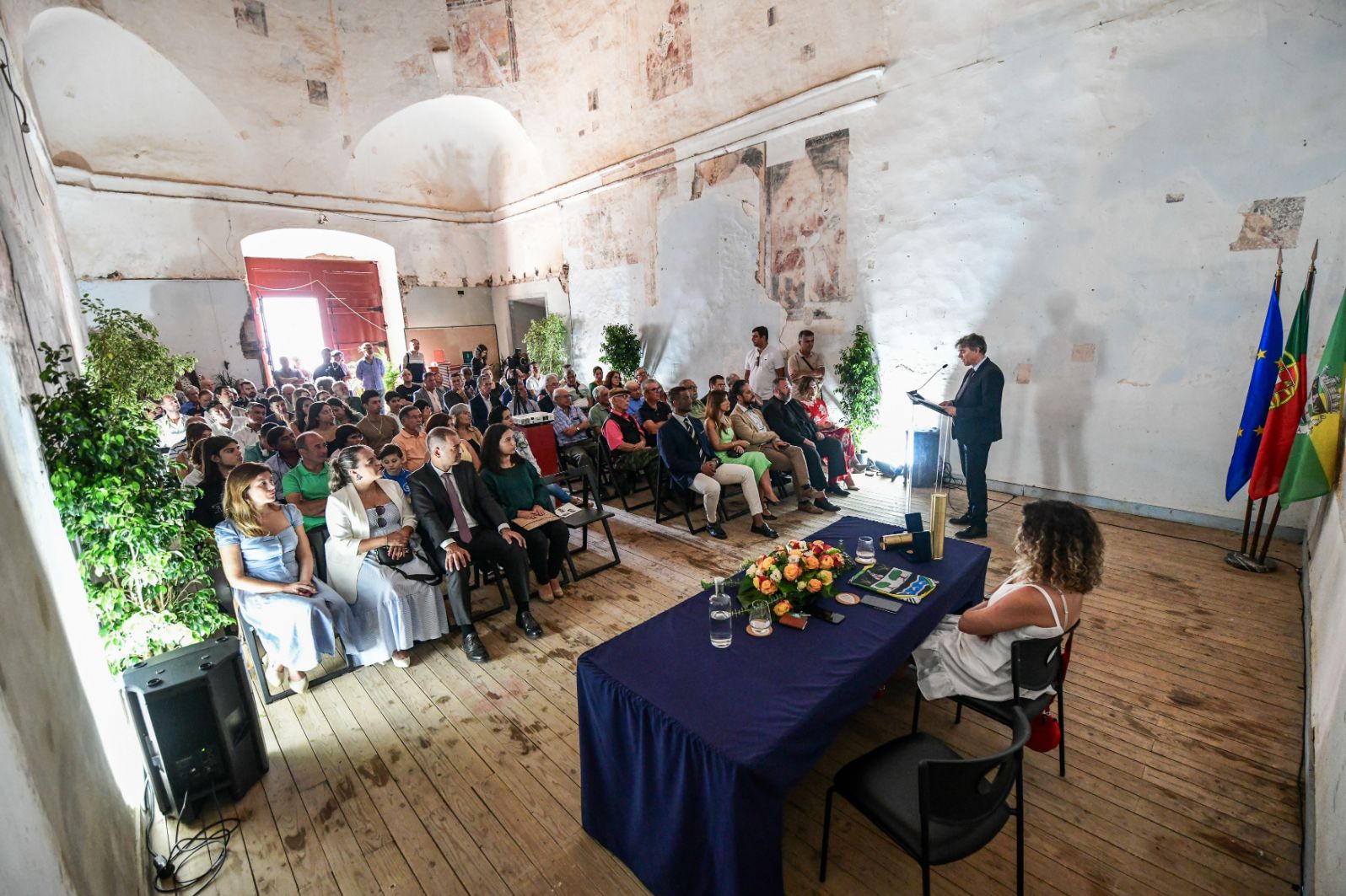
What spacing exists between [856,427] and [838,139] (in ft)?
12.0

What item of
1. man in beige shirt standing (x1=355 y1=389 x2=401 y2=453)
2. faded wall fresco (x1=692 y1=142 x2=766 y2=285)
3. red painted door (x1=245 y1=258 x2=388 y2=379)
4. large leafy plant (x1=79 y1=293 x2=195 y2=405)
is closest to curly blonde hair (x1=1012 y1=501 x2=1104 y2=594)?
man in beige shirt standing (x1=355 y1=389 x2=401 y2=453)

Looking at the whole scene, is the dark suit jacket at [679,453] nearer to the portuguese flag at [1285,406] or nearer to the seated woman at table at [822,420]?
the seated woman at table at [822,420]

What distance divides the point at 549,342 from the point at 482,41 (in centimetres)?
618

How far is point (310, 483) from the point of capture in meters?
4.45

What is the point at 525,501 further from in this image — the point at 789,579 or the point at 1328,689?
the point at 1328,689

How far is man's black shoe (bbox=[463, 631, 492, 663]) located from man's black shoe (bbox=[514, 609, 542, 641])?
30cm

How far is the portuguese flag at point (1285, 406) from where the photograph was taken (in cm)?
404

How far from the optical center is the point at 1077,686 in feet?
10.6

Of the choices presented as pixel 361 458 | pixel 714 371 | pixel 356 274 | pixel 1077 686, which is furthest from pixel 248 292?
pixel 1077 686

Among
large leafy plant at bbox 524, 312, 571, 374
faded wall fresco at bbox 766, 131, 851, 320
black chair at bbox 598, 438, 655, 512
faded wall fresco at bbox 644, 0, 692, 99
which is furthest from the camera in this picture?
large leafy plant at bbox 524, 312, 571, 374

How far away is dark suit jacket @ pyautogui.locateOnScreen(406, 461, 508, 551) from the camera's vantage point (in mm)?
3873

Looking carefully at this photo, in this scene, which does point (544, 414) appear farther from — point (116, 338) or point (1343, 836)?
point (1343, 836)

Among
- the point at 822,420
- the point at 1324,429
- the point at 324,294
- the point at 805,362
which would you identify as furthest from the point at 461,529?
the point at 324,294

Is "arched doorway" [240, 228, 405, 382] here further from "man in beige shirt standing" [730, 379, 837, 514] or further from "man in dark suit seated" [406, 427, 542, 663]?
"man in dark suit seated" [406, 427, 542, 663]
